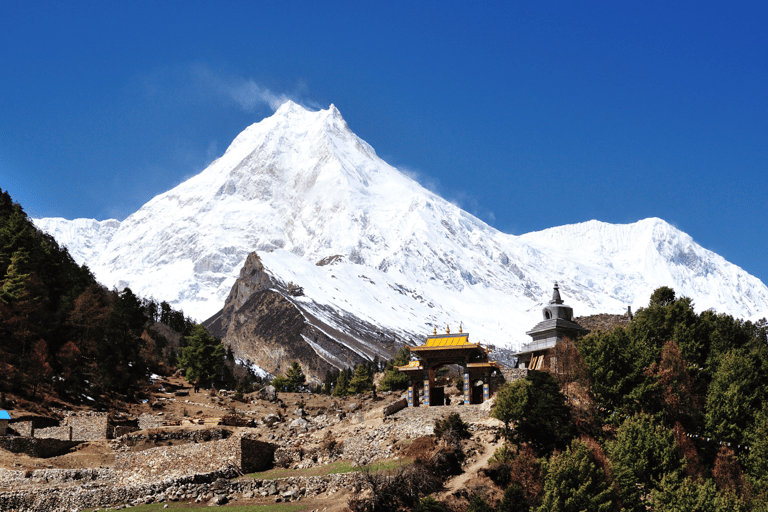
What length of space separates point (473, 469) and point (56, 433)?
2848 cm

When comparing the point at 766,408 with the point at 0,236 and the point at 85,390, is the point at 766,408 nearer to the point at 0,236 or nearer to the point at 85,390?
the point at 85,390

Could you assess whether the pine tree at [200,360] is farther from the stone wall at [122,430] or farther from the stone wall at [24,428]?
the stone wall at [24,428]

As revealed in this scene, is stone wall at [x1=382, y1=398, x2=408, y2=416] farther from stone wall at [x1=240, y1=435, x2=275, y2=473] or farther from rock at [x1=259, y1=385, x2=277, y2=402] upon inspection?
rock at [x1=259, y1=385, x2=277, y2=402]

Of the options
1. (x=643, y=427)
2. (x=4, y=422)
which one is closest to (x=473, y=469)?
(x=643, y=427)

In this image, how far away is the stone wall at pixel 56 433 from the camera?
50.8m

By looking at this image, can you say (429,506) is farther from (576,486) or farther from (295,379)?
(295,379)

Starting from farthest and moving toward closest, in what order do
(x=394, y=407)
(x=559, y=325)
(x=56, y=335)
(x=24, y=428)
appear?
(x=56, y=335), (x=559, y=325), (x=394, y=407), (x=24, y=428)

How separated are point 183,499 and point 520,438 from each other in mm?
19481

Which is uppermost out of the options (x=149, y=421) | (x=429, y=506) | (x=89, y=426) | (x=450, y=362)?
(x=450, y=362)

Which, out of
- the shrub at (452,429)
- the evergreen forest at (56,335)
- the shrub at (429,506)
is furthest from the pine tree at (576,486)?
the evergreen forest at (56,335)

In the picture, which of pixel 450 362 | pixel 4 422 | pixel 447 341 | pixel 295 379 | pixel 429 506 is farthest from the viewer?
pixel 295 379

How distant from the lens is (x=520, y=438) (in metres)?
42.9

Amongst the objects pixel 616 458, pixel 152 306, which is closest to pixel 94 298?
pixel 616 458

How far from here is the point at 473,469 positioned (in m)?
42.7
